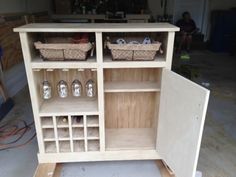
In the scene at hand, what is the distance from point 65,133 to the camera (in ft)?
5.49

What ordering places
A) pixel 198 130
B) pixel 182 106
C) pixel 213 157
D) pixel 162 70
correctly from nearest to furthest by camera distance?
pixel 198 130
pixel 182 106
pixel 162 70
pixel 213 157

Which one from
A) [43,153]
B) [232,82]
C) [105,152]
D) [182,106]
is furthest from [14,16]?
[232,82]

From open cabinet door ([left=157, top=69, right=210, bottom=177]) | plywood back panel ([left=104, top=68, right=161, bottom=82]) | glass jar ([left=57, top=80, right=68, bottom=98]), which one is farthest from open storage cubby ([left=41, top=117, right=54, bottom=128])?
open cabinet door ([left=157, top=69, right=210, bottom=177])

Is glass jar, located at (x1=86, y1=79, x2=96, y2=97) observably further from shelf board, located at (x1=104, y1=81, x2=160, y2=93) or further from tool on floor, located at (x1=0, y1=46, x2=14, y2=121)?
tool on floor, located at (x1=0, y1=46, x2=14, y2=121)

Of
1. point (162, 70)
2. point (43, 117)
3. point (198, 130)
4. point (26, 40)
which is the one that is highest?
point (26, 40)

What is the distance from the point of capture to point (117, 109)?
1.91m

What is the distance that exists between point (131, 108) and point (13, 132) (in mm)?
1265

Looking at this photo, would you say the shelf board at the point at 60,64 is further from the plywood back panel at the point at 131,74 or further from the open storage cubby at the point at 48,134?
the open storage cubby at the point at 48,134

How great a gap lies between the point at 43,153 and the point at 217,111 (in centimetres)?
210

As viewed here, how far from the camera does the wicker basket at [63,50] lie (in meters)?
1.35

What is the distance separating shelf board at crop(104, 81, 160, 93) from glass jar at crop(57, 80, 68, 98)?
306 mm

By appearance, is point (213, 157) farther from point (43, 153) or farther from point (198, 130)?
point (43, 153)

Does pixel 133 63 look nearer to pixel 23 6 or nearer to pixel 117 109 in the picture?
pixel 117 109

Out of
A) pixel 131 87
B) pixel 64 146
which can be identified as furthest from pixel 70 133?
pixel 131 87
